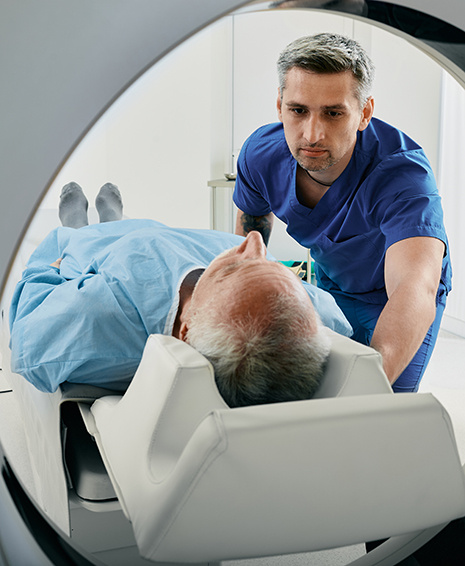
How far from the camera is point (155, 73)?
1.45 feet

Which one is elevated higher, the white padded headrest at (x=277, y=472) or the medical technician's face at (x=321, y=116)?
the medical technician's face at (x=321, y=116)

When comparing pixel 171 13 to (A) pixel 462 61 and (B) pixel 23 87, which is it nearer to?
(B) pixel 23 87

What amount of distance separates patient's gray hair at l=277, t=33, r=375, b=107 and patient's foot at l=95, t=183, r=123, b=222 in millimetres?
1008

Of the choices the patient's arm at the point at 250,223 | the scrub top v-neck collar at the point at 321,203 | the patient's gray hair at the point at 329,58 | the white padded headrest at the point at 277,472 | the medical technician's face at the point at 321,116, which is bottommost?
the white padded headrest at the point at 277,472

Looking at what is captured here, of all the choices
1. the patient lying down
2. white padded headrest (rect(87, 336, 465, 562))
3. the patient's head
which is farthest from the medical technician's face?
white padded headrest (rect(87, 336, 465, 562))

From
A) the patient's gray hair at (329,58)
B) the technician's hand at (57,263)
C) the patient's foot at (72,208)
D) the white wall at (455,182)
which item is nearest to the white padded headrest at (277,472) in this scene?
the patient's gray hair at (329,58)

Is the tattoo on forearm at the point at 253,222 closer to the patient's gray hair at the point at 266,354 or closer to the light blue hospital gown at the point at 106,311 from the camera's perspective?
the light blue hospital gown at the point at 106,311

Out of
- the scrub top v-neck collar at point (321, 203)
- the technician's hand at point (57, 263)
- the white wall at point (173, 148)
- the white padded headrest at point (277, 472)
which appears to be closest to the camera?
the white padded headrest at point (277, 472)

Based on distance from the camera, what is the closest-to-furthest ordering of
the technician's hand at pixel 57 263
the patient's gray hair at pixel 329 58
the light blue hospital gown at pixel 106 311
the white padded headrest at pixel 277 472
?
the white padded headrest at pixel 277 472
the light blue hospital gown at pixel 106 311
the patient's gray hair at pixel 329 58
the technician's hand at pixel 57 263

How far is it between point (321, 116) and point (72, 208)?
1.10 metres

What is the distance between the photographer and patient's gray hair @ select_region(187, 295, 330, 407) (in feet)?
2.00

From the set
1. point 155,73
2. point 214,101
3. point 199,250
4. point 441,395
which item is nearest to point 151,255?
point 199,250

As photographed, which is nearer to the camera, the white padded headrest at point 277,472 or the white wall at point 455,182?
Answer: the white padded headrest at point 277,472

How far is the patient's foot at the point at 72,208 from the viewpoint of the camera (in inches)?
73.5
